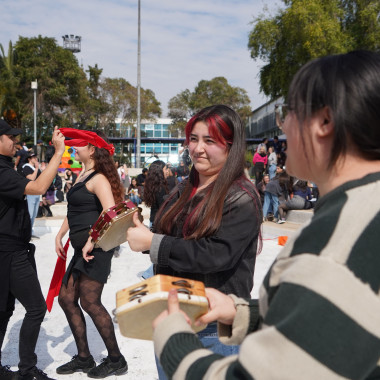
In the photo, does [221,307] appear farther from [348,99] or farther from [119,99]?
[119,99]

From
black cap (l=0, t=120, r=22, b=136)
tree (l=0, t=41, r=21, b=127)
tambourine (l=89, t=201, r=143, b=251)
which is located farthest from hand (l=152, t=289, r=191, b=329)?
tree (l=0, t=41, r=21, b=127)

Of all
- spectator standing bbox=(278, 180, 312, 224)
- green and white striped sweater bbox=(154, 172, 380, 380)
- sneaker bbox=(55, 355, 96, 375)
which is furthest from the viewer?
spectator standing bbox=(278, 180, 312, 224)

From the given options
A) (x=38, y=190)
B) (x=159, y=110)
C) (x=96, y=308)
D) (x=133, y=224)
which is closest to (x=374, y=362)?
(x=133, y=224)

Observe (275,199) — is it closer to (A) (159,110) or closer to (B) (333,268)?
(B) (333,268)

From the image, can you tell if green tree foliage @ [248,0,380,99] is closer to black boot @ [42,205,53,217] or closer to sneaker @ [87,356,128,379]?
black boot @ [42,205,53,217]

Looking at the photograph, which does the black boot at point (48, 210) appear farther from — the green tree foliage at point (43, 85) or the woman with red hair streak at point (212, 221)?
the green tree foliage at point (43, 85)

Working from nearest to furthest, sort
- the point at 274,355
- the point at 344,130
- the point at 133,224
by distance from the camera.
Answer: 1. the point at 274,355
2. the point at 344,130
3. the point at 133,224

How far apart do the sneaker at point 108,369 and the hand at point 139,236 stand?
1980 millimetres

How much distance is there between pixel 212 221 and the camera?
1952 mm

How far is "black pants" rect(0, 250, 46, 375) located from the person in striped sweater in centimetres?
243

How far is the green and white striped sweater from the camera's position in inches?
32.7

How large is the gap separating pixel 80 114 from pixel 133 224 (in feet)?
128

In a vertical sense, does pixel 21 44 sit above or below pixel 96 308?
above

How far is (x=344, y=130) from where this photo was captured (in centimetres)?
96
